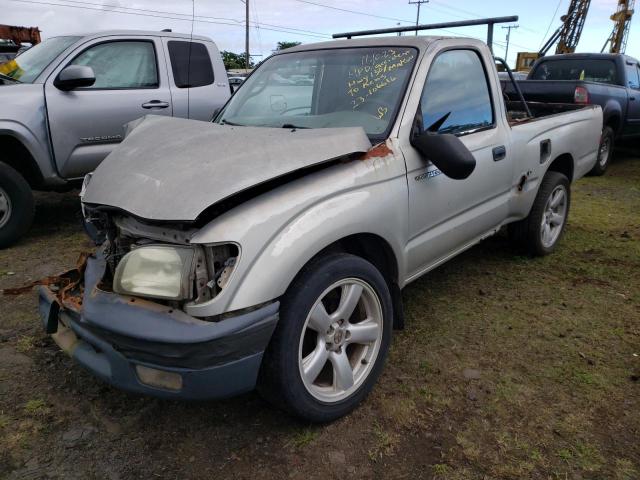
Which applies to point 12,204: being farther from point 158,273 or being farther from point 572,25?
point 572,25

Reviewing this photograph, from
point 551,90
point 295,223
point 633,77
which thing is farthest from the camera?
point 633,77

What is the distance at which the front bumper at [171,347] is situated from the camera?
1920 millimetres

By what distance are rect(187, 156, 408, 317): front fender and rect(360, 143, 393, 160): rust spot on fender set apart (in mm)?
31

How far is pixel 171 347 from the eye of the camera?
1911 mm

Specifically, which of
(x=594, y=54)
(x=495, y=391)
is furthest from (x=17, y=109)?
(x=594, y=54)

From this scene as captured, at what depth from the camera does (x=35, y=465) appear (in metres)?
2.20

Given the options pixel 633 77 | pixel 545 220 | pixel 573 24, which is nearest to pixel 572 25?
pixel 573 24

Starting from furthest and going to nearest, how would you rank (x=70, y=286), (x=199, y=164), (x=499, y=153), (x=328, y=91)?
(x=499, y=153)
(x=328, y=91)
(x=70, y=286)
(x=199, y=164)

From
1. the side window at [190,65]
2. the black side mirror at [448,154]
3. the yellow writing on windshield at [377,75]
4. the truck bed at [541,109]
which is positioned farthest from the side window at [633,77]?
the black side mirror at [448,154]

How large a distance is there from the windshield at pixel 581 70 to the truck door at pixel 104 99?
6633 millimetres

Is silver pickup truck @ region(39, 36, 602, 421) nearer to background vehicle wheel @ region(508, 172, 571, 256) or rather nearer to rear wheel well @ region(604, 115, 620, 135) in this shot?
background vehicle wheel @ region(508, 172, 571, 256)

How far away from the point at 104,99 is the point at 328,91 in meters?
2.99

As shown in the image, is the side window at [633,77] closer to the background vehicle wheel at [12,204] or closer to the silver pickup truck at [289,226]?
the silver pickup truck at [289,226]

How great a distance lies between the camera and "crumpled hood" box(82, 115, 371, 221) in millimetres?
2062
